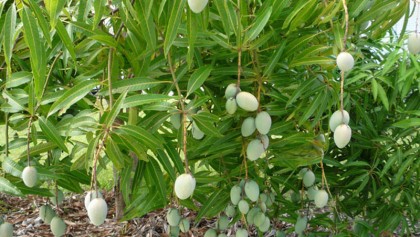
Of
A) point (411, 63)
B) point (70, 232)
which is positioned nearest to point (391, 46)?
point (411, 63)

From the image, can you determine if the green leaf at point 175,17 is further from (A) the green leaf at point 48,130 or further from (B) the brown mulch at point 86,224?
(B) the brown mulch at point 86,224

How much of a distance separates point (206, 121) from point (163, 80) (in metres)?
0.19

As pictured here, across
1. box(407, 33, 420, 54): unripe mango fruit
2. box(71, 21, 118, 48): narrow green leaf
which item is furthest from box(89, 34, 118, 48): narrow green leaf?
box(407, 33, 420, 54): unripe mango fruit

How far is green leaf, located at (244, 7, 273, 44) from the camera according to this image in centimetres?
103

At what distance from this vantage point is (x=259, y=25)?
41.1 inches

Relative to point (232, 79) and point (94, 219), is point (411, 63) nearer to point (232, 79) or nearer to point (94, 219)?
point (232, 79)

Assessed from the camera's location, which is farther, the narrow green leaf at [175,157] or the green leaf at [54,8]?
the narrow green leaf at [175,157]

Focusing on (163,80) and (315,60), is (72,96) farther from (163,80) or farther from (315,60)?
(315,60)

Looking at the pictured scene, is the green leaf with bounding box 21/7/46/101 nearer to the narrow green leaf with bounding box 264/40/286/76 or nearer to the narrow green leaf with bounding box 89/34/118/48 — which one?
the narrow green leaf with bounding box 89/34/118/48

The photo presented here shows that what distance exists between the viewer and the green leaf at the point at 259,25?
3.38 ft

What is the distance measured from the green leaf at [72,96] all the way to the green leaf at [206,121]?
0.62 ft

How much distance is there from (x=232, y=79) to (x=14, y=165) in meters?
0.47

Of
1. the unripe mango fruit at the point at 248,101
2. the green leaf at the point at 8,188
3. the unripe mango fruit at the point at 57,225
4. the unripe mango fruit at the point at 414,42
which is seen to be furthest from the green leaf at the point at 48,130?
the unripe mango fruit at the point at 414,42

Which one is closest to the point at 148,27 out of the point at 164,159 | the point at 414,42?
the point at 164,159
